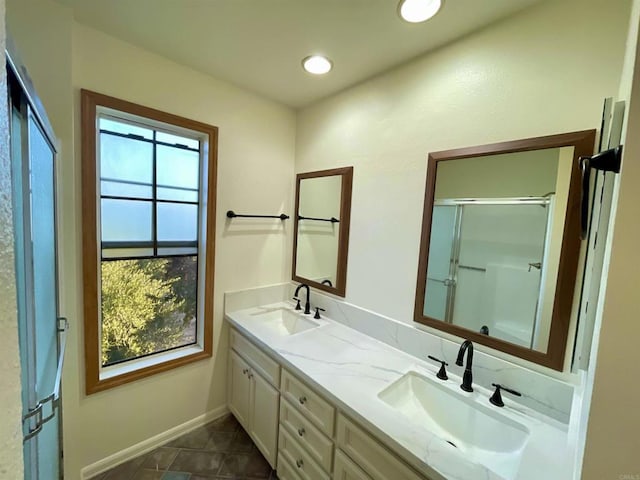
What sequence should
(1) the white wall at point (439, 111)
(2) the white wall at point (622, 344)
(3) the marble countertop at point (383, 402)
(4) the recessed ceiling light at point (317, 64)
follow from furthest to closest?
(4) the recessed ceiling light at point (317, 64) → (1) the white wall at point (439, 111) → (3) the marble countertop at point (383, 402) → (2) the white wall at point (622, 344)

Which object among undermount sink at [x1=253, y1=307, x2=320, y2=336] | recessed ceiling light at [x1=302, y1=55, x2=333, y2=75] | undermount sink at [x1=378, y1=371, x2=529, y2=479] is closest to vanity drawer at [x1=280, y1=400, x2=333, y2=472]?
undermount sink at [x1=378, y1=371, x2=529, y2=479]

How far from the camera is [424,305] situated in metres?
1.47

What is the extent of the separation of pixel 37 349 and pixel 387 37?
6.42 feet

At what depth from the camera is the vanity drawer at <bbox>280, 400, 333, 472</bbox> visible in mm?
1226

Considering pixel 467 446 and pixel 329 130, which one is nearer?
pixel 467 446

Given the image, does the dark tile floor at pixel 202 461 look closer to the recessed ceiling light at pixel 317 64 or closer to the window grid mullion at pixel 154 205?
the window grid mullion at pixel 154 205

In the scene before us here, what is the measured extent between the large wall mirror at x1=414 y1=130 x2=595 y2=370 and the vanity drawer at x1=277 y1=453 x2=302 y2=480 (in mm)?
1073

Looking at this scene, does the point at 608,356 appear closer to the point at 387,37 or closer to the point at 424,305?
the point at 424,305

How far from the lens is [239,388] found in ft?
6.30

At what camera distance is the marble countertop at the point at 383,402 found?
857 mm

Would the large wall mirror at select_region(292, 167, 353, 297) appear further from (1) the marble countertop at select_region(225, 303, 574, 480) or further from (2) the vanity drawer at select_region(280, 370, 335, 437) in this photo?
(2) the vanity drawer at select_region(280, 370, 335, 437)

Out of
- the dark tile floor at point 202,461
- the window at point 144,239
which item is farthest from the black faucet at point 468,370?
the window at point 144,239

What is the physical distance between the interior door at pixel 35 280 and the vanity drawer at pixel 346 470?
1053mm

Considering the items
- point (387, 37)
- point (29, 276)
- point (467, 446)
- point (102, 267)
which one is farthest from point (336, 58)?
point (467, 446)
